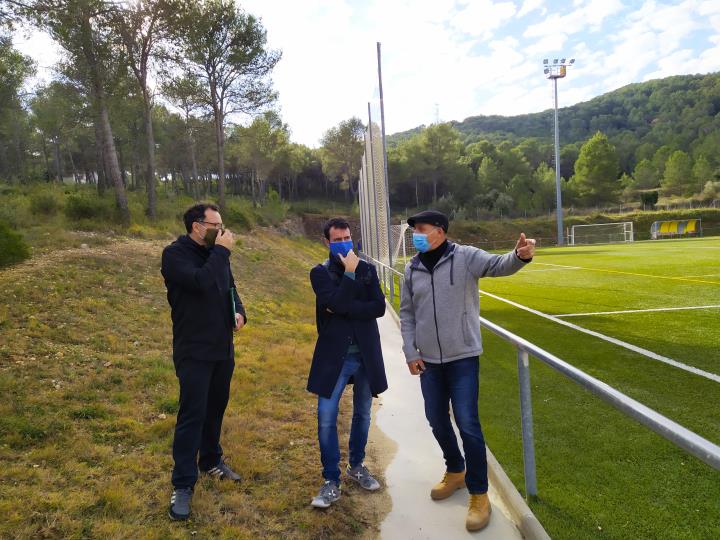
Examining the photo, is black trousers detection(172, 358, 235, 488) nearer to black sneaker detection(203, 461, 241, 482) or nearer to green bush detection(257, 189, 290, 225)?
black sneaker detection(203, 461, 241, 482)

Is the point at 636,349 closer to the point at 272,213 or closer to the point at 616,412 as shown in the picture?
the point at 616,412

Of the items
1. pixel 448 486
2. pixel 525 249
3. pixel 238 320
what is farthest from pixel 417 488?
pixel 525 249

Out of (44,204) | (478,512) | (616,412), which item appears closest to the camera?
(478,512)

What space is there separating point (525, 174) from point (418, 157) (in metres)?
20.1

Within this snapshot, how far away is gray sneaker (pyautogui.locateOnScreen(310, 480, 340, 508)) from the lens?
8.61 ft

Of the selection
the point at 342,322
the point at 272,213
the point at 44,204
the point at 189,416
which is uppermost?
the point at 272,213

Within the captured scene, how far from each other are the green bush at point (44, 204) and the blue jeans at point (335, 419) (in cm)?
1291

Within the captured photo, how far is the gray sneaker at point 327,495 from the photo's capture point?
8.61 feet

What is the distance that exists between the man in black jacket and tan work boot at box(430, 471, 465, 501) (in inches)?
52.7

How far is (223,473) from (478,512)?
1.55 meters

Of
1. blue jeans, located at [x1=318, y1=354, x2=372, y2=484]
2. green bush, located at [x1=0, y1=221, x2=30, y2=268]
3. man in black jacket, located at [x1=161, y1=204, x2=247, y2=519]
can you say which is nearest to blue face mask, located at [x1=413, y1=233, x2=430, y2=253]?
blue jeans, located at [x1=318, y1=354, x2=372, y2=484]

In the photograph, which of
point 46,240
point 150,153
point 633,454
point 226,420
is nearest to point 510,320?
point 633,454

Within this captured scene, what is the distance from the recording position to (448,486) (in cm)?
272

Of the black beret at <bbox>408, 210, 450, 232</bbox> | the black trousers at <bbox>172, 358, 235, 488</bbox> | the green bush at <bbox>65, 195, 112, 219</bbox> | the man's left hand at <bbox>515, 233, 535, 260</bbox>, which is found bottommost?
the black trousers at <bbox>172, 358, 235, 488</bbox>
